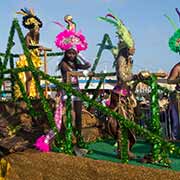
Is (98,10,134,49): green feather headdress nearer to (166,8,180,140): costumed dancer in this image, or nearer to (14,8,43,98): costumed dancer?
(166,8,180,140): costumed dancer

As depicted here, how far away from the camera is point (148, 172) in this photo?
4.05 m

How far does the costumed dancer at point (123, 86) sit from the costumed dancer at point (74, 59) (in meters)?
0.91

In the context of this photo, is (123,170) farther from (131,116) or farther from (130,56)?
(130,56)

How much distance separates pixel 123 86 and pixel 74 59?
127 centimetres

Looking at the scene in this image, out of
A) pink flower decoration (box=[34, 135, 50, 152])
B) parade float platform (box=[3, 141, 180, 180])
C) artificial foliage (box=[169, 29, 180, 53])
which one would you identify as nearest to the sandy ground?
parade float platform (box=[3, 141, 180, 180])

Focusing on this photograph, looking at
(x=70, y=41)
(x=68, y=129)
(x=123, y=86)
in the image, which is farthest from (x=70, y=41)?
(x=68, y=129)

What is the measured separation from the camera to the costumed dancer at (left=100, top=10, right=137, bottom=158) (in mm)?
5328

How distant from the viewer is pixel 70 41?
6434mm

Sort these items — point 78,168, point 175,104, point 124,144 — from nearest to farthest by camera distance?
1. point 78,168
2. point 124,144
3. point 175,104

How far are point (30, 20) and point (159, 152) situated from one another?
5266mm

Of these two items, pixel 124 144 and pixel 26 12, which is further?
pixel 26 12

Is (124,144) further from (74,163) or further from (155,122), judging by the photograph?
(74,163)

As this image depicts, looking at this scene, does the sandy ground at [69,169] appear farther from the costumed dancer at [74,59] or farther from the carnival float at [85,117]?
the costumed dancer at [74,59]

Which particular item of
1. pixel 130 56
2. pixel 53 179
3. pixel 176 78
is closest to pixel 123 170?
pixel 53 179
